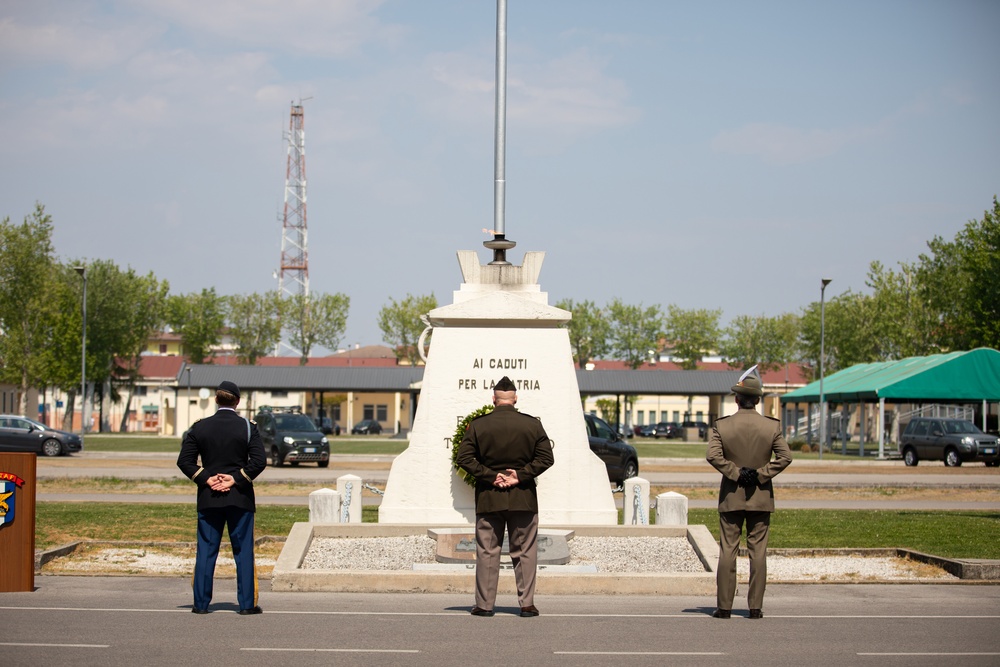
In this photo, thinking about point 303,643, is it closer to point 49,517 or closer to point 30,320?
point 49,517

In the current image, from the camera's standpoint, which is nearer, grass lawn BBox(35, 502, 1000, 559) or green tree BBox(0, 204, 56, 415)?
grass lawn BBox(35, 502, 1000, 559)

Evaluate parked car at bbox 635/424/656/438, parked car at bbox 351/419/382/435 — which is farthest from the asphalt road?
parked car at bbox 351/419/382/435

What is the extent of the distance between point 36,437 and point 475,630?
35.8 m

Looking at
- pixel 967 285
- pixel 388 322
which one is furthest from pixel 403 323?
pixel 967 285

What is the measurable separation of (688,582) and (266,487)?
15965 millimetres

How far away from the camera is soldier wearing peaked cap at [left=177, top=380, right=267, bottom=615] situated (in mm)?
9125

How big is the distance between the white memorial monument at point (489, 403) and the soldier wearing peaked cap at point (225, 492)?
4616 millimetres

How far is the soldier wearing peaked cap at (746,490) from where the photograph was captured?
930 centimetres

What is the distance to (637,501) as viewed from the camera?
49.2 feet

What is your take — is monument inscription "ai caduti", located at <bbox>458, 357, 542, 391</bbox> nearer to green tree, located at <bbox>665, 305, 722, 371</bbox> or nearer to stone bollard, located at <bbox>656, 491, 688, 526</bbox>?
stone bollard, located at <bbox>656, 491, 688, 526</bbox>

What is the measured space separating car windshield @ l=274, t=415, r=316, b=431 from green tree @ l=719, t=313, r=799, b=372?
80.4 m

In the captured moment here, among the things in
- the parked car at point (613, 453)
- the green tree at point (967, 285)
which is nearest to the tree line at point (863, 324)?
the green tree at point (967, 285)

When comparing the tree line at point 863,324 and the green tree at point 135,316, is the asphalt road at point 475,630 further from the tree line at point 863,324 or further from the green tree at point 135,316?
the green tree at point 135,316

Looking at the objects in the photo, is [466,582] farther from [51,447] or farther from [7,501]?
[51,447]
